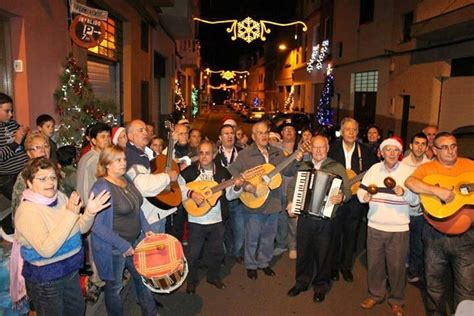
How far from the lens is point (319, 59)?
93.9 feet

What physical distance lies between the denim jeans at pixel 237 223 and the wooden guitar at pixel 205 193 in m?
0.97

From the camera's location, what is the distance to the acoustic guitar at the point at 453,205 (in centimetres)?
434

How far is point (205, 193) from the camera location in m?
5.55

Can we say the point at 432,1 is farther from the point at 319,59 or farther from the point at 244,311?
the point at 319,59

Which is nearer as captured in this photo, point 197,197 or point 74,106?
point 197,197

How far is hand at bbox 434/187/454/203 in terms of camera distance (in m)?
4.29

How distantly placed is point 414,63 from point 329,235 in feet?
43.2

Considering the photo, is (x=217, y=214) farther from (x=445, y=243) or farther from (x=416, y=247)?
(x=416, y=247)

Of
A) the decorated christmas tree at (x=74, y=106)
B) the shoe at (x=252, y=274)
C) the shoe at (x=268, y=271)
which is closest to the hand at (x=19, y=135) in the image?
the decorated christmas tree at (x=74, y=106)

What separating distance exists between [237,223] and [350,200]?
1781mm

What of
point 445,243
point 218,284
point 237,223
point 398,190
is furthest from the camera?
point 237,223

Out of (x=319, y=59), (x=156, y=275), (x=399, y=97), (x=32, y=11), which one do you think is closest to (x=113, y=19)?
(x=32, y=11)

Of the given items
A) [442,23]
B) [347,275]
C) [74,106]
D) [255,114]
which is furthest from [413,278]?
[255,114]

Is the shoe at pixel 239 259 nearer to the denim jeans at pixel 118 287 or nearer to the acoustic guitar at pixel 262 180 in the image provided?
the acoustic guitar at pixel 262 180
